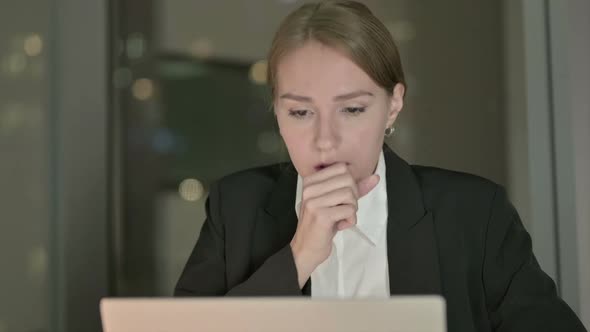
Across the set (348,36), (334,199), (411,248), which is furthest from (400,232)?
(348,36)

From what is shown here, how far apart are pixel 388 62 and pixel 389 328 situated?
2.34 feet

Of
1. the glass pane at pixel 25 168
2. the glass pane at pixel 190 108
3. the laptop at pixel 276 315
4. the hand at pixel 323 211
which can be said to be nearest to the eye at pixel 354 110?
the hand at pixel 323 211

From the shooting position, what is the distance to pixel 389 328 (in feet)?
2.49

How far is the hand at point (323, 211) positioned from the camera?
4.13ft

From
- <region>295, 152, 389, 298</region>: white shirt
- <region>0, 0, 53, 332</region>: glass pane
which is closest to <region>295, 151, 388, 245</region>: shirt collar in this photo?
<region>295, 152, 389, 298</region>: white shirt

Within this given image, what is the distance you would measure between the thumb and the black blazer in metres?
0.07

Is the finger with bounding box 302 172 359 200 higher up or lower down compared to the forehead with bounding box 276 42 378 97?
lower down

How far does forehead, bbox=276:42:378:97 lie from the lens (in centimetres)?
132

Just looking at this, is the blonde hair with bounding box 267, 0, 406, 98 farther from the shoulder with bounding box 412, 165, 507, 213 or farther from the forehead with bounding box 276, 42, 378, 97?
the shoulder with bounding box 412, 165, 507, 213

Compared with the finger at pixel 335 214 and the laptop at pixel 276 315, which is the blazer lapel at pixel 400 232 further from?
the laptop at pixel 276 315

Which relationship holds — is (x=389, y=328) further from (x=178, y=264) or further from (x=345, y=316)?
(x=178, y=264)

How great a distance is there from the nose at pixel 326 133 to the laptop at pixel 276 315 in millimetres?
567

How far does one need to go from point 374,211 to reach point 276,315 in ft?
2.47

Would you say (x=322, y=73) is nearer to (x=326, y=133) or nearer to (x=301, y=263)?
(x=326, y=133)
